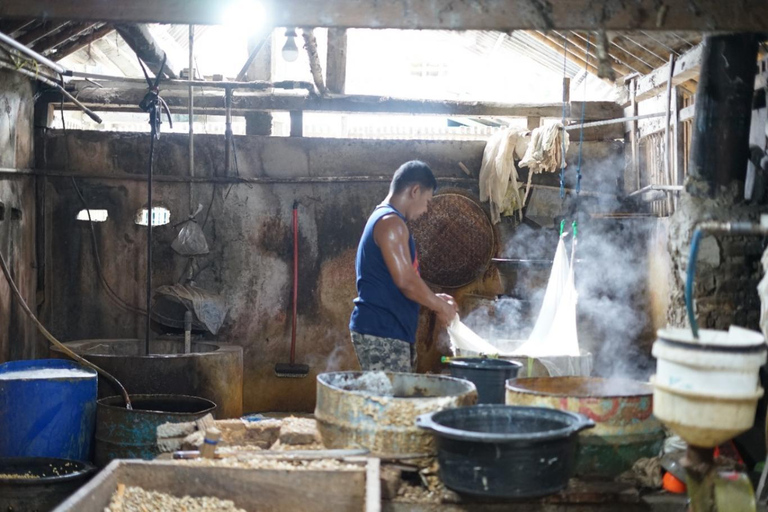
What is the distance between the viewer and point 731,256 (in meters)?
5.29

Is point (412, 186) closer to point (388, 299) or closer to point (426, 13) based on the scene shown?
point (388, 299)

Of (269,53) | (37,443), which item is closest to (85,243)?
(269,53)

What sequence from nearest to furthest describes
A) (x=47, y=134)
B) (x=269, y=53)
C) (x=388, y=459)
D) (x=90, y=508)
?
(x=90, y=508) → (x=388, y=459) → (x=47, y=134) → (x=269, y=53)

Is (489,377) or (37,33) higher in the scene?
(37,33)

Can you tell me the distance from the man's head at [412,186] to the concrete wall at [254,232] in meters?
3.62

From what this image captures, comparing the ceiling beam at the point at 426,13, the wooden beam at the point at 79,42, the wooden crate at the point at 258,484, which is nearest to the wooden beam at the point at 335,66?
the wooden beam at the point at 79,42

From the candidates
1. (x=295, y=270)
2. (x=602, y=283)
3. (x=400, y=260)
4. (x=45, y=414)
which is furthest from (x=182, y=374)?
(x=602, y=283)

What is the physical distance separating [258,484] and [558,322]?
409cm

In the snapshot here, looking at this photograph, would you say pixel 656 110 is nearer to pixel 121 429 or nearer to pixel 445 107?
pixel 445 107

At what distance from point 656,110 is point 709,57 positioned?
2909mm

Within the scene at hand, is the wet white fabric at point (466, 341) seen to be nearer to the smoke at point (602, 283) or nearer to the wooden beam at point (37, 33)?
the smoke at point (602, 283)

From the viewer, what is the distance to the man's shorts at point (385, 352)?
521 cm

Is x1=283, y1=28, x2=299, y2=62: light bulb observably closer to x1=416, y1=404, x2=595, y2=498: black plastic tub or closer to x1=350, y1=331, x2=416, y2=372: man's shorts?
x1=350, y1=331, x2=416, y2=372: man's shorts

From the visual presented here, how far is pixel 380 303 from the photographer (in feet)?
17.1
